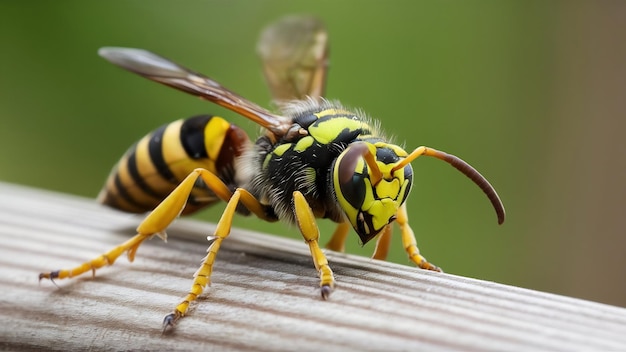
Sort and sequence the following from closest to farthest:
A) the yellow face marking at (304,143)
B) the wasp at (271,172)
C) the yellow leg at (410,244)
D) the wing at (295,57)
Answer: the wasp at (271,172), the yellow leg at (410,244), the yellow face marking at (304,143), the wing at (295,57)

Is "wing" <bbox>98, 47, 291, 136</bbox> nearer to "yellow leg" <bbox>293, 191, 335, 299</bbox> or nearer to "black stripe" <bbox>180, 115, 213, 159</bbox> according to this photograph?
"black stripe" <bbox>180, 115, 213, 159</bbox>

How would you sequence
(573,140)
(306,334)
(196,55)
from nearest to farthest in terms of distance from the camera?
(306,334)
(573,140)
(196,55)

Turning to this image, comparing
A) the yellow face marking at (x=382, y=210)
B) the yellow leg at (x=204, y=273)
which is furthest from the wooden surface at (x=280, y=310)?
the yellow face marking at (x=382, y=210)

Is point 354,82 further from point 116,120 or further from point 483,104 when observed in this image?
point 116,120

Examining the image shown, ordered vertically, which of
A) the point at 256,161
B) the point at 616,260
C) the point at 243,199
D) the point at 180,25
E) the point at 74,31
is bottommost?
the point at 243,199

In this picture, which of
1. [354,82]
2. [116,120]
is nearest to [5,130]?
[116,120]

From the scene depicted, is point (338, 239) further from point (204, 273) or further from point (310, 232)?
point (204, 273)

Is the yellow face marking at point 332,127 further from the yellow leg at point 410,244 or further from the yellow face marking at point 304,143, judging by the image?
the yellow leg at point 410,244
